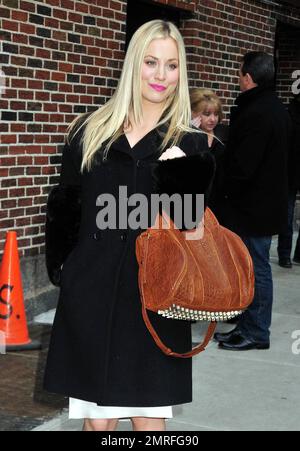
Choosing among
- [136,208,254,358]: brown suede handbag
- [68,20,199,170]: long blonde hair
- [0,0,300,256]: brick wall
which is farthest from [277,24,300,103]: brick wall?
[136,208,254,358]: brown suede handbag

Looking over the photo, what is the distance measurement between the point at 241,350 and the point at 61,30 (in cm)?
319

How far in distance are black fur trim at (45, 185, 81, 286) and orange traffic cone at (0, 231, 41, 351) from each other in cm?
288

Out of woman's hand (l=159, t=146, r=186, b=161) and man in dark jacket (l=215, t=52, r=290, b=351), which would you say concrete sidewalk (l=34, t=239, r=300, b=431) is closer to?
man in dark jacket (l=215, t=52, r=290, b=351)

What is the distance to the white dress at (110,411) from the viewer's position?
123 inches

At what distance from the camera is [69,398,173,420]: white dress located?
312 centimetres

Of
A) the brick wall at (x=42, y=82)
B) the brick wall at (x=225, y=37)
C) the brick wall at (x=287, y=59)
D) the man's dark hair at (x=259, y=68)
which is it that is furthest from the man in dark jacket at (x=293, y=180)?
the brick wall at (x=287, y=59)

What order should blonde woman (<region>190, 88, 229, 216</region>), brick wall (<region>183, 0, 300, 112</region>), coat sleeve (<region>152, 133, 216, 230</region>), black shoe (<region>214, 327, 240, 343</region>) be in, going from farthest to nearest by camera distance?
brick wall (<region>183, 0, 300, 112</region>) < blonde woman (<region>190, 88, 229, 216</region>) < black shoe (<region>214, 327, 240, 343</region>) < coat sleeve (<region>152, 133, 216, 230</region>)

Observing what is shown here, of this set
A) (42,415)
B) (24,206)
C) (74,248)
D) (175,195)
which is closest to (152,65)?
(175,195)

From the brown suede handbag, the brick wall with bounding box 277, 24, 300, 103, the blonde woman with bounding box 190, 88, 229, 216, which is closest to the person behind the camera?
the brown suede handbag

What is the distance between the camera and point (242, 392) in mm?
5242

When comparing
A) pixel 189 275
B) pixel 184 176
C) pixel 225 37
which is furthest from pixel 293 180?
pixel 189 275

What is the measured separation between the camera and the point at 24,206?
6938mm

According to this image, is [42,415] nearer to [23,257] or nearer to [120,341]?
[120,341]

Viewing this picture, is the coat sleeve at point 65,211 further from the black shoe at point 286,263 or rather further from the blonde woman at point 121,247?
the black shoe at point 286,263
